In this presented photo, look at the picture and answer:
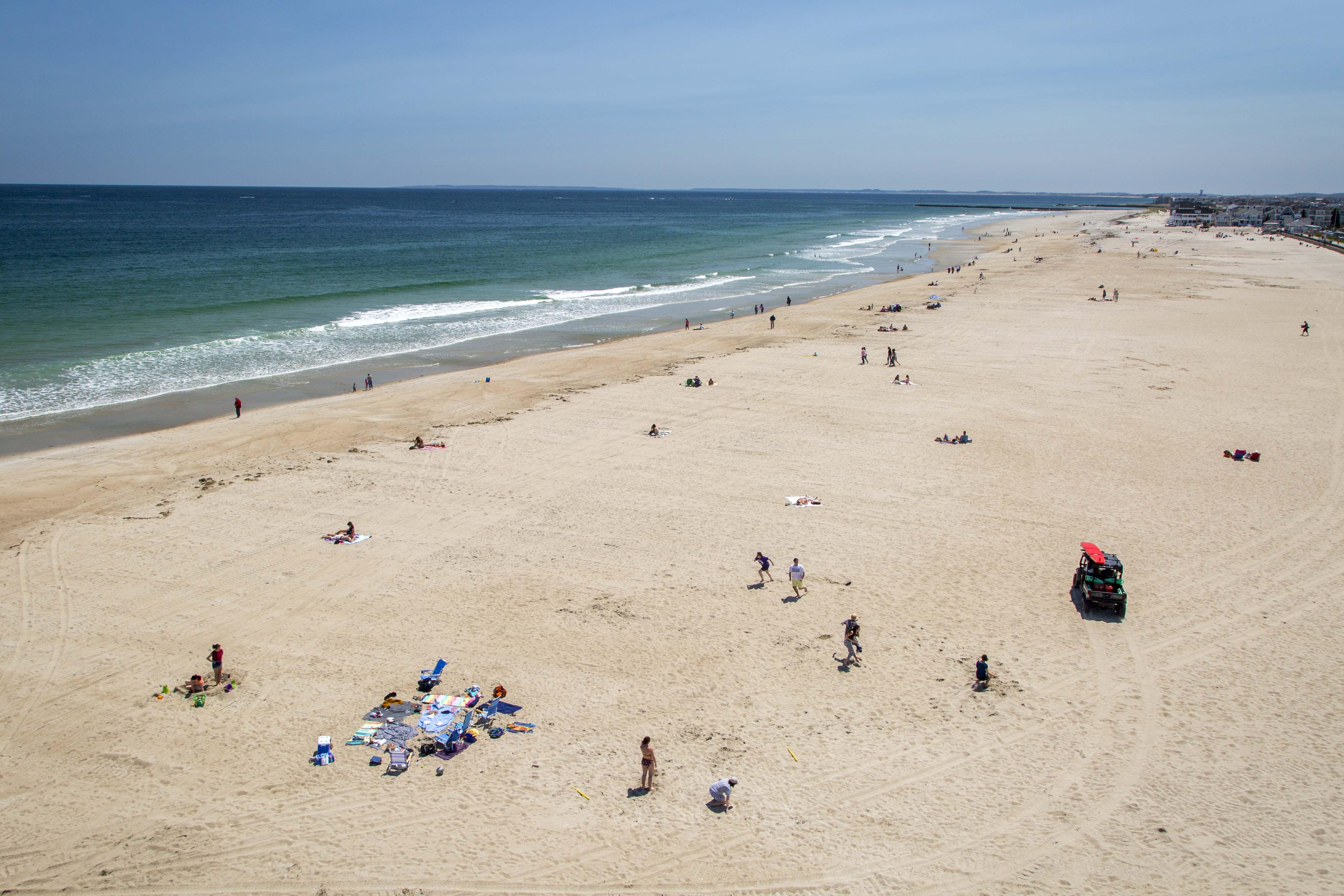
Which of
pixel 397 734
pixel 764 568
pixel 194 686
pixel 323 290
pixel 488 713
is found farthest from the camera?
pixel 323 290

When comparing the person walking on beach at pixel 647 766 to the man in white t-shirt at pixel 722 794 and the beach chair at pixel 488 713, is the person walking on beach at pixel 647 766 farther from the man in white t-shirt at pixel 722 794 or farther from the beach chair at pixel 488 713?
the beach chair at pixel 488 713

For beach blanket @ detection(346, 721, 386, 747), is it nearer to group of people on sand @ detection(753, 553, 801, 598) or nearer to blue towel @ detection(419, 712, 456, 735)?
blue towel @ detection(419, 712, 456, 735)

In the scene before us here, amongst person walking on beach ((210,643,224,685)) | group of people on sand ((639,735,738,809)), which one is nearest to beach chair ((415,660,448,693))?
person walking on beach ((210,643,224,685))

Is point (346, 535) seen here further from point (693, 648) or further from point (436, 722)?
point (693, 648)

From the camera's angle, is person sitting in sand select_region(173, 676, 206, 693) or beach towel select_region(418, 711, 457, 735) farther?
person sitting in sand select_region(173, 676, 206, 693)

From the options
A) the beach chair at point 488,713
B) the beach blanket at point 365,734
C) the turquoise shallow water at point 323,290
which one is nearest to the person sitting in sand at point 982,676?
the beach chair at point 488,713

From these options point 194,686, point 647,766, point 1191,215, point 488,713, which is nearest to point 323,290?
point 194,686
